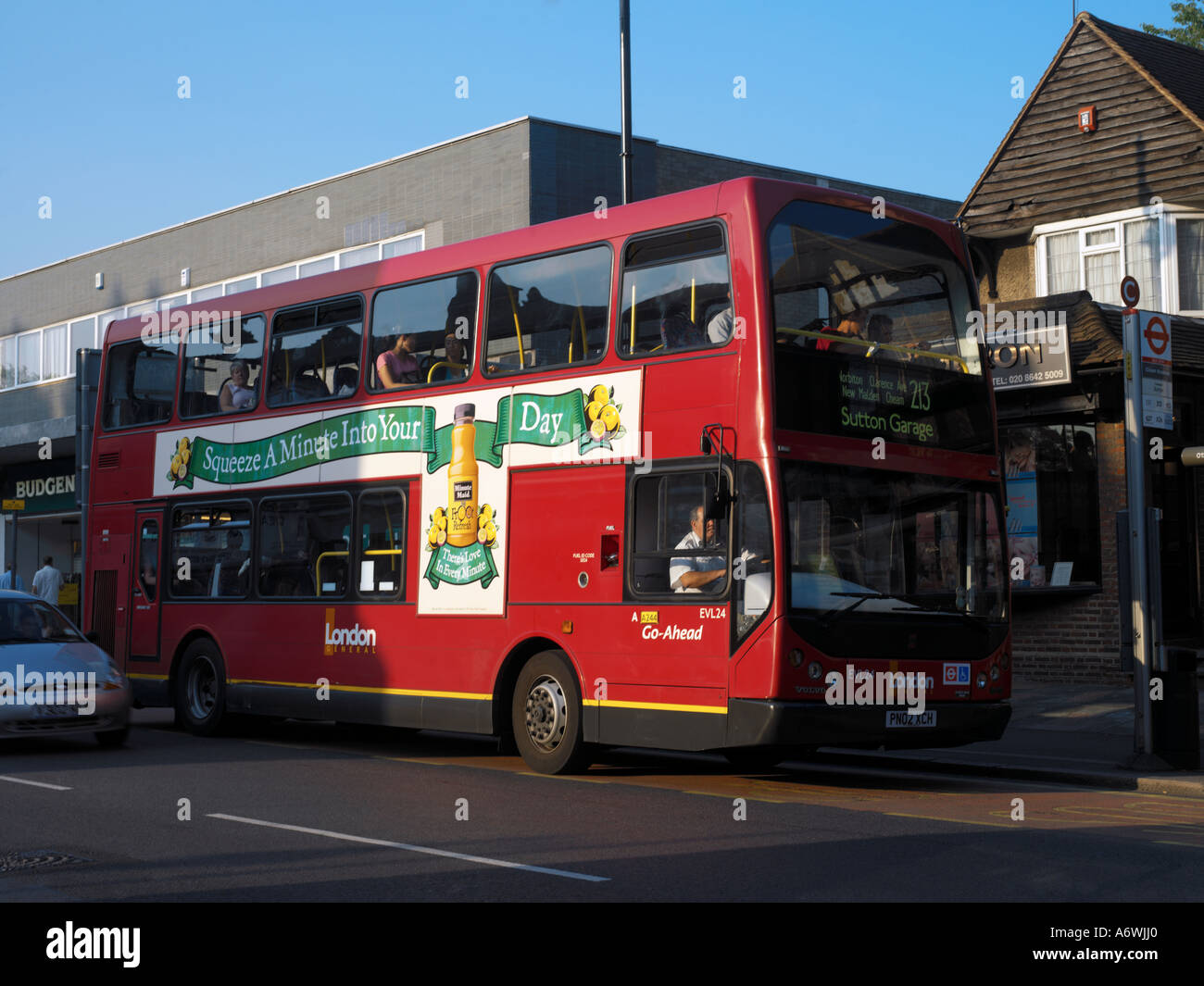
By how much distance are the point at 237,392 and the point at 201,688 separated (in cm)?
349

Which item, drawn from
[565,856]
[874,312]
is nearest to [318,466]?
[874,312]

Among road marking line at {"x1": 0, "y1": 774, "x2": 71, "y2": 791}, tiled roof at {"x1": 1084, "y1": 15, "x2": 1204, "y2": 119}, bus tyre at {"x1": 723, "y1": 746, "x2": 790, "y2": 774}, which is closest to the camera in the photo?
road marking line at {"x1": 0, "y1": 774, "x2": 71, "y2": 791}

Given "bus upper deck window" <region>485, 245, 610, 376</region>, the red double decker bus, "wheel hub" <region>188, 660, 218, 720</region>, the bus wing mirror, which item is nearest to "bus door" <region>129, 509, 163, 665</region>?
"wheel hub" <region>188, 660, 218, 720</region>

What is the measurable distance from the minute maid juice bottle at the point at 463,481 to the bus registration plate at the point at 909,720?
4265mm

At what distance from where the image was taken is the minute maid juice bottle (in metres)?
13.5

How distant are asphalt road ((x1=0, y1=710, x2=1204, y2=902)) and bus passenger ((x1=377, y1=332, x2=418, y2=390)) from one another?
369cm

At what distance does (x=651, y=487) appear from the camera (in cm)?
1182

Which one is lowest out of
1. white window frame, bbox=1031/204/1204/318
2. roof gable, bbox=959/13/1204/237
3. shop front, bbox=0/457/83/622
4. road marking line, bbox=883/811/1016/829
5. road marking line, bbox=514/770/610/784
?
road marking line, bbox=514/770/610/784

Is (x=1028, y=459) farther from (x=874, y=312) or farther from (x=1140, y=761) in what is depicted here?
(x=874, y=312)

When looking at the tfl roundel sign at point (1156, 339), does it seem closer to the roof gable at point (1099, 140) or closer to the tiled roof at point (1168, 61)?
the roof gable at point (1099, 140)

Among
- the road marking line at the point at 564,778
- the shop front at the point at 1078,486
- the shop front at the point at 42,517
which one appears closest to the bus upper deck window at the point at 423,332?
the road marking line at the point at 564,778

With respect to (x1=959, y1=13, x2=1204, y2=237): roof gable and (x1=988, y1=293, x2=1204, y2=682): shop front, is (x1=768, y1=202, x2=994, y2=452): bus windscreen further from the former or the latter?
(x1=959, y1=13, x2=1204, y2=237): roof gable

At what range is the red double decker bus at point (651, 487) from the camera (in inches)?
434

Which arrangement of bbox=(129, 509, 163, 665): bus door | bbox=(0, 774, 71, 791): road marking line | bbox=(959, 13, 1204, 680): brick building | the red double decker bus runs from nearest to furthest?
the red double decker bus
bbox=(0, 774, 71, 791): road marking line
bbox=(129, 509, 163, 665): bus door
bbox=(959, 13, 1204, 680): brick building
